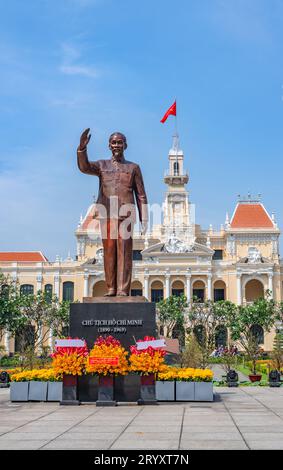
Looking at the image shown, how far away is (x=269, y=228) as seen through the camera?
69250mm

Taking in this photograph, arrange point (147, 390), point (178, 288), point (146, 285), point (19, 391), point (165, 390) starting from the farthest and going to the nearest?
1. point (178, 288)
2. point (146, 285)
3. point (19, 391)
4. point (165, 390)
5. point (147, 390)

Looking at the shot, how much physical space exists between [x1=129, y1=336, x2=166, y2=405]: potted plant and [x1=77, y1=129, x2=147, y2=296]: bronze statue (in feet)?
5.57

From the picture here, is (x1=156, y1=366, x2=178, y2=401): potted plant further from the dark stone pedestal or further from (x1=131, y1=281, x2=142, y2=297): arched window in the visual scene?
(x1=131, y1=281, x2=142, y2=297): arched window

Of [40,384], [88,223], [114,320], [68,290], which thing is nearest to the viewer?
[114,320]

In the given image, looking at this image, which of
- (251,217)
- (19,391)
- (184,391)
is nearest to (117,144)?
(184,391)

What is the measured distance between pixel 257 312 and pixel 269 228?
19575 millimetres

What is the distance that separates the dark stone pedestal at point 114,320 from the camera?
14.5m

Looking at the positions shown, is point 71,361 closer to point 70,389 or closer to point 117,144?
point 70,389

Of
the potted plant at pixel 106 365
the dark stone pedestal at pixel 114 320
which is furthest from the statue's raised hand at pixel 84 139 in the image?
the potted plant at pixel 106 365

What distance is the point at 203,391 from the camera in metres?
14.9

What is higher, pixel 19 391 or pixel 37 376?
pixel 37 376

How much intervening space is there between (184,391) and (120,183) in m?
5.52

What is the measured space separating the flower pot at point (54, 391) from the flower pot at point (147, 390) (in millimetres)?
2262
